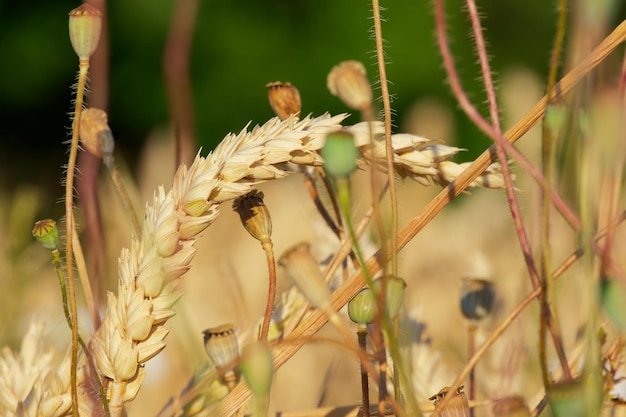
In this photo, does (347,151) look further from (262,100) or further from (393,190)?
(262,100)

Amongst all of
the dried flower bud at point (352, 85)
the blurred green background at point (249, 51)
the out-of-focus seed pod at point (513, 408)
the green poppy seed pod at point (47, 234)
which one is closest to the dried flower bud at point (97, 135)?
the green poppy seed pod at point (47, 234)

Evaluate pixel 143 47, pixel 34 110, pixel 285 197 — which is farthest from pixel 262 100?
pixel 285 197

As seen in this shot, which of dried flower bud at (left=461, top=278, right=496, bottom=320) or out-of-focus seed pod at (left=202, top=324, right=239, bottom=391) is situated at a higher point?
out-of-focus seed pod at (left=202, top=324, right=239, bottom=391)

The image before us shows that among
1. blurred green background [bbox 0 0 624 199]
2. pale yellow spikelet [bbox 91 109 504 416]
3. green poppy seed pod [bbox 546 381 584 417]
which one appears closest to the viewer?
green poppy seed pod [bbox 546 381 584 417]

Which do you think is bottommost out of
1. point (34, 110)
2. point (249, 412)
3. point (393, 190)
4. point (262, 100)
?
point (249, 412)

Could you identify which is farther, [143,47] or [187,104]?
[143,47]

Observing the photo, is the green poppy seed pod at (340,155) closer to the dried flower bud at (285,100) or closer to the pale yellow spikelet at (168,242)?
the pale yellow spikelet at (168,242)

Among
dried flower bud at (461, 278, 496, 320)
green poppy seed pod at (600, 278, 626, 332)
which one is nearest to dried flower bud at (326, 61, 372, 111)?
green poppy seed pod at (600, 278, 626, 332)

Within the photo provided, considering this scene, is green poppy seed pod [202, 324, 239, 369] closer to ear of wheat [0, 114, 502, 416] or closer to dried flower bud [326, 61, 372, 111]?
ear of wheat [0, 114, 502, 416]
